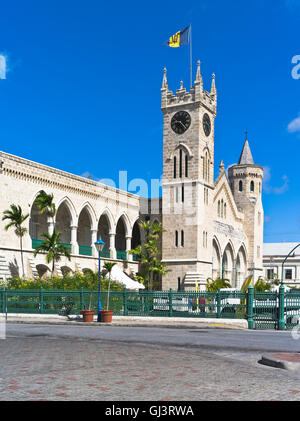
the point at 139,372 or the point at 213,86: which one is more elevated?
the point at 213,86

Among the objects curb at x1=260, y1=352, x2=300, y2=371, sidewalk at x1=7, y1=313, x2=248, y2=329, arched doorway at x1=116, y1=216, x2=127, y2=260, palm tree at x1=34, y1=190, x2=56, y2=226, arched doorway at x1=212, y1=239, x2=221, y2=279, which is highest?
palm tree at x1=34, y1=190, x2=56, y2=226

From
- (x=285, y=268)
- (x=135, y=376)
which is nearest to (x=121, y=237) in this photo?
(x=285, y=268)

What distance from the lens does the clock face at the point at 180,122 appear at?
45.5 m

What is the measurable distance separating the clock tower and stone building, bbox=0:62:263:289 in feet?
0.28

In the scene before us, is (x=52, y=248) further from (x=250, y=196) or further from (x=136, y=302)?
(x=250, y=196)

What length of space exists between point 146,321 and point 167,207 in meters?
23.3

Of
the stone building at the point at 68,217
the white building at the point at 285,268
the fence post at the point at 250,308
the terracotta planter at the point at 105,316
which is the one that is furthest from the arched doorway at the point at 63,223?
the white building at the point at 285,268

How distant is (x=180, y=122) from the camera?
150 ft

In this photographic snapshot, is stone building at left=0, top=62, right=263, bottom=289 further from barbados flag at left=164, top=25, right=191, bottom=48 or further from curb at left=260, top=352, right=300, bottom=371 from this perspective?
curb at left=260, top=352, right=300, bottom=371

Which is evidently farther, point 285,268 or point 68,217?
point 285,268

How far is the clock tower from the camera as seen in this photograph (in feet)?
145

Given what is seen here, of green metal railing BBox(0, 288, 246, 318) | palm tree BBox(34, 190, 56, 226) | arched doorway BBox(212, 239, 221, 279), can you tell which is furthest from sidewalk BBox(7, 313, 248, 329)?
arched doorway BBox(212, 239, 221, 279)
